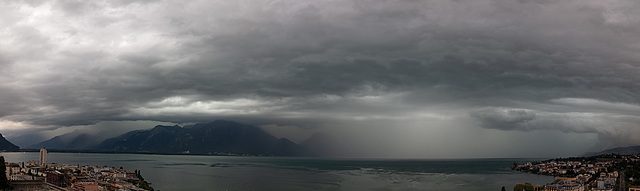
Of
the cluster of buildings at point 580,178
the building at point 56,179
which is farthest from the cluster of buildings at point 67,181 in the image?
the cluster of buildings at point 580,178

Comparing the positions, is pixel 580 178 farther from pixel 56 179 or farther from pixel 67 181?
pixel 56 179

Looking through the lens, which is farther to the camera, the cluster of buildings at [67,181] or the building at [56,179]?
the building at [56,179]

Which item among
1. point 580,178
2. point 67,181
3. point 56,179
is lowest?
point 580,178

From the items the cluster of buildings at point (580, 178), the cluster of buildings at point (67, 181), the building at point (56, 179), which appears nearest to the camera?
the cluster of buildings at point (67, 181)

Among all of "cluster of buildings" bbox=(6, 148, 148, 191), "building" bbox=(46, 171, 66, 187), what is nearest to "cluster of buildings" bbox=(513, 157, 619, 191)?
"cluster of buildings" bbox=(6, 148, 148, 191)

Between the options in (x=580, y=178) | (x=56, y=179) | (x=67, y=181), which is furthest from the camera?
(x=580, y=178)

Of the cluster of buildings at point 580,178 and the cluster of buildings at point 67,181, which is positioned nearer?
the cluster of buildings at point 67,181

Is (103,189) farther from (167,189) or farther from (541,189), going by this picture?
(541,189)

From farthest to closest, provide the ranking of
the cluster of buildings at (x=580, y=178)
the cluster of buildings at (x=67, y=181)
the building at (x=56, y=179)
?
the building at (x=56, y=179) → the cluster of buildings at (x=580, y=178) → the cluster of buildings at (x=67, y=181)

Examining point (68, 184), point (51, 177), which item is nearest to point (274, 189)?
point (68, 184)

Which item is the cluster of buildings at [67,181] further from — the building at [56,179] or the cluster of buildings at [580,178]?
the cluster of buildings at [580,178]

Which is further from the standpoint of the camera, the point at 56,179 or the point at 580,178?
the point at 580,178

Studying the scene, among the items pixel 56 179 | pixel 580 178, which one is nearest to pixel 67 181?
pixel 56 179

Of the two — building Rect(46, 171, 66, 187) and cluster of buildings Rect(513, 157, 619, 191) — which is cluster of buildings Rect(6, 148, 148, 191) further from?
cluster of buildings Rect(513, 157, 619, 191)
